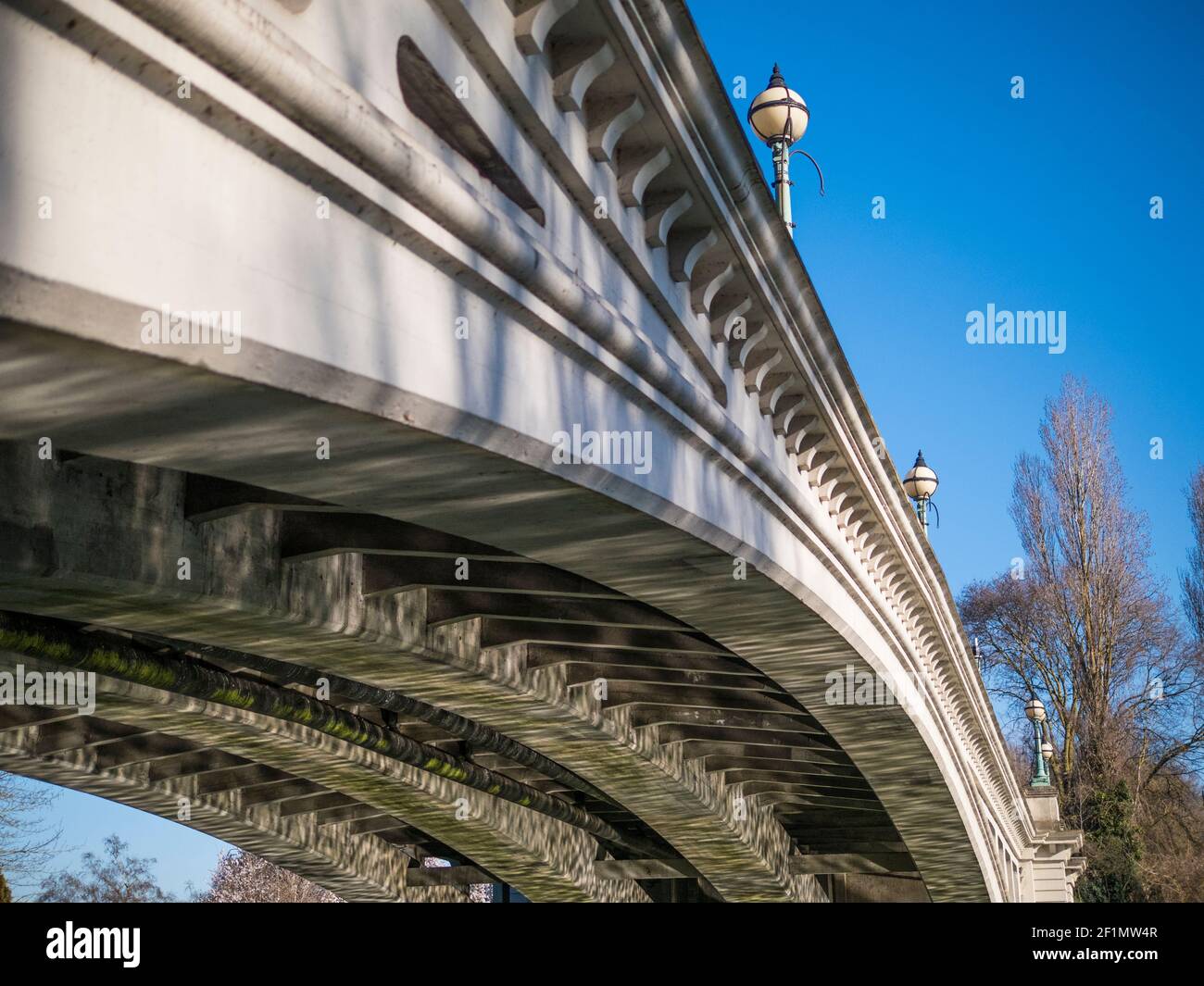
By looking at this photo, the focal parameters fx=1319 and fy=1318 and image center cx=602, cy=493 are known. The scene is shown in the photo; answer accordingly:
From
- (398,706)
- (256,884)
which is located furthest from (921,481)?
(256,884)

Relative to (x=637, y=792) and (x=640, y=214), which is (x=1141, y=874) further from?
(x=640, y=214)

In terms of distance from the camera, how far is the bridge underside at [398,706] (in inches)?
277

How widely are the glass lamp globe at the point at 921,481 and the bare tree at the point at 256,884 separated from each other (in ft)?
112

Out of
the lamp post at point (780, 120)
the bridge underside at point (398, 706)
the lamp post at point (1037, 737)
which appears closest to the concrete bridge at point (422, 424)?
the bridge underside at point (398, 706)

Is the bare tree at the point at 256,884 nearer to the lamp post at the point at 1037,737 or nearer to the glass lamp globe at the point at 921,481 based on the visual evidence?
the lamp post at the point at 1037,737

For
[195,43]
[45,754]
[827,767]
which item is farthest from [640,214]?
[827,767]

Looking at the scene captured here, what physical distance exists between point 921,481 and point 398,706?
8699 millimetres

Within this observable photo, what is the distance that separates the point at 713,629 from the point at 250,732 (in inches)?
204

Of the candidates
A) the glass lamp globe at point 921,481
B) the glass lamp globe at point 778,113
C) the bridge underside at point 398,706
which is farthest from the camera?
the glass lamp globe at point 921,481

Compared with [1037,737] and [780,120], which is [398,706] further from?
[1037,737]

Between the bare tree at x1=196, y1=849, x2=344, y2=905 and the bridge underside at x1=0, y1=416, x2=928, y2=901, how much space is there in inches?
1090

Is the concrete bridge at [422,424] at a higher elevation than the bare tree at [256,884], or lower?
higher

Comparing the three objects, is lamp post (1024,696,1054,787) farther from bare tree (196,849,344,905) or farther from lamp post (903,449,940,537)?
bare tree (196,849,344,905)

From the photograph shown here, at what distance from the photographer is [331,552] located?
8.05 m
